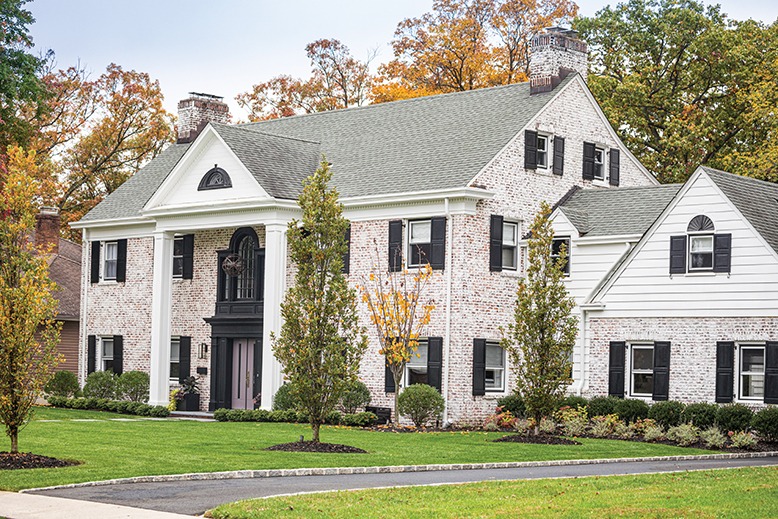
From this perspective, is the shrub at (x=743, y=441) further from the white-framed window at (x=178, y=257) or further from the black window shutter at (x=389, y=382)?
the white-framed window at (x=178, y=257)

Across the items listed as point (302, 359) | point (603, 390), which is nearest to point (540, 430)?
point (603, 390)

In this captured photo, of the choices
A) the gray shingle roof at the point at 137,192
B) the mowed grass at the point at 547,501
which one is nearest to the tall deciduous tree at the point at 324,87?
the gray shingle roof at the point at 137,192

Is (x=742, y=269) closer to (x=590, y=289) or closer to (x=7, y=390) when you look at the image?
(x=590, y=289)

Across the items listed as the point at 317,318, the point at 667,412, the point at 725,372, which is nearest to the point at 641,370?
the point at 667,412

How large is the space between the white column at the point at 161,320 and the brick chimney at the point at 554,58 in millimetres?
12660

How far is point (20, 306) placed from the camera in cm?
2027

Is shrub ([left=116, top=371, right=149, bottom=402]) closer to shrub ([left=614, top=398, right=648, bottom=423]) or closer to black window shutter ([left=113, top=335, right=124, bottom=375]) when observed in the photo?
black window shutter ([left=113, top=335, right=124, bottom=375])

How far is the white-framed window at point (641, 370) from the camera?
3212 centimetres

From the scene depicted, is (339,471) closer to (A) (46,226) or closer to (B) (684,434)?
(B) (684,434)

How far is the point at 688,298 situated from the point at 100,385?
64.7ft

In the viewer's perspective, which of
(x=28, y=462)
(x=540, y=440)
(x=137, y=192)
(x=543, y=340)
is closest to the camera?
(x=28, y=462)

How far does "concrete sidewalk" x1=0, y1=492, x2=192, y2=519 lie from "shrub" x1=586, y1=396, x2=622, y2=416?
18.2 m

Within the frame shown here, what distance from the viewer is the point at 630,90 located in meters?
46.6

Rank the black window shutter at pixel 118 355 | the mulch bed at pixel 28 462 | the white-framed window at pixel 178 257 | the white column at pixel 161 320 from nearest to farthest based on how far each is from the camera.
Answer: the mulch bed at pixel 28 462, the white column at pixel 161 320, the white-framed window at pixel 178 257, the black window shutter at pixel 118 355
